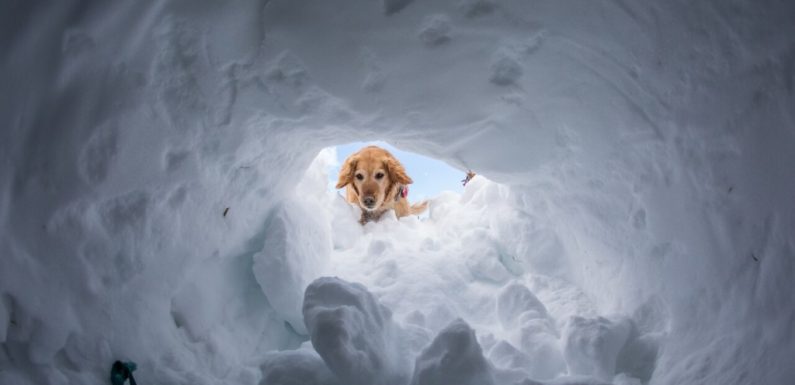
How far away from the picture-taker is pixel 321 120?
2.39 metres

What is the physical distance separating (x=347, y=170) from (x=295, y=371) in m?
3.36

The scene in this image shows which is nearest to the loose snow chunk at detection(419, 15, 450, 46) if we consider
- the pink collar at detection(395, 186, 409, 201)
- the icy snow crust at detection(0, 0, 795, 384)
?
the icy snow crust at detection(0, 0, 795, 384)

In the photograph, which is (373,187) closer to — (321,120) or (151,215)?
(321,120)

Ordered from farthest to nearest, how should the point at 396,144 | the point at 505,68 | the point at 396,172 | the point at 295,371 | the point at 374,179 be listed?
the point at 396,172
the point at 374,179
the point at 396,144
the point at 505,68
the point at 295,371

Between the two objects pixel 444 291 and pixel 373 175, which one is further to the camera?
pixel 373 175

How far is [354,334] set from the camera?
1873 millimetres

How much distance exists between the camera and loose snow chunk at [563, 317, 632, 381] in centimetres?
206

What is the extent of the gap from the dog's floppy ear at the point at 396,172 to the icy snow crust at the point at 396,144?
2.20 meters

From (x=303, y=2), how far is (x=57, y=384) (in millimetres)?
1612

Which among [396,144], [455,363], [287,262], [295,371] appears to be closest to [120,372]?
[295,371]

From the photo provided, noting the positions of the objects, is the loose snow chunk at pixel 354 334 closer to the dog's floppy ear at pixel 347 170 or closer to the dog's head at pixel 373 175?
the dog's head at pixel 373 175

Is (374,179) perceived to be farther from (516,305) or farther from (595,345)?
(595,345)

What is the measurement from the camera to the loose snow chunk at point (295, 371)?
5.96 ft

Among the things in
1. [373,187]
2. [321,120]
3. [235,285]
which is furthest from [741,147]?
[373,187]
